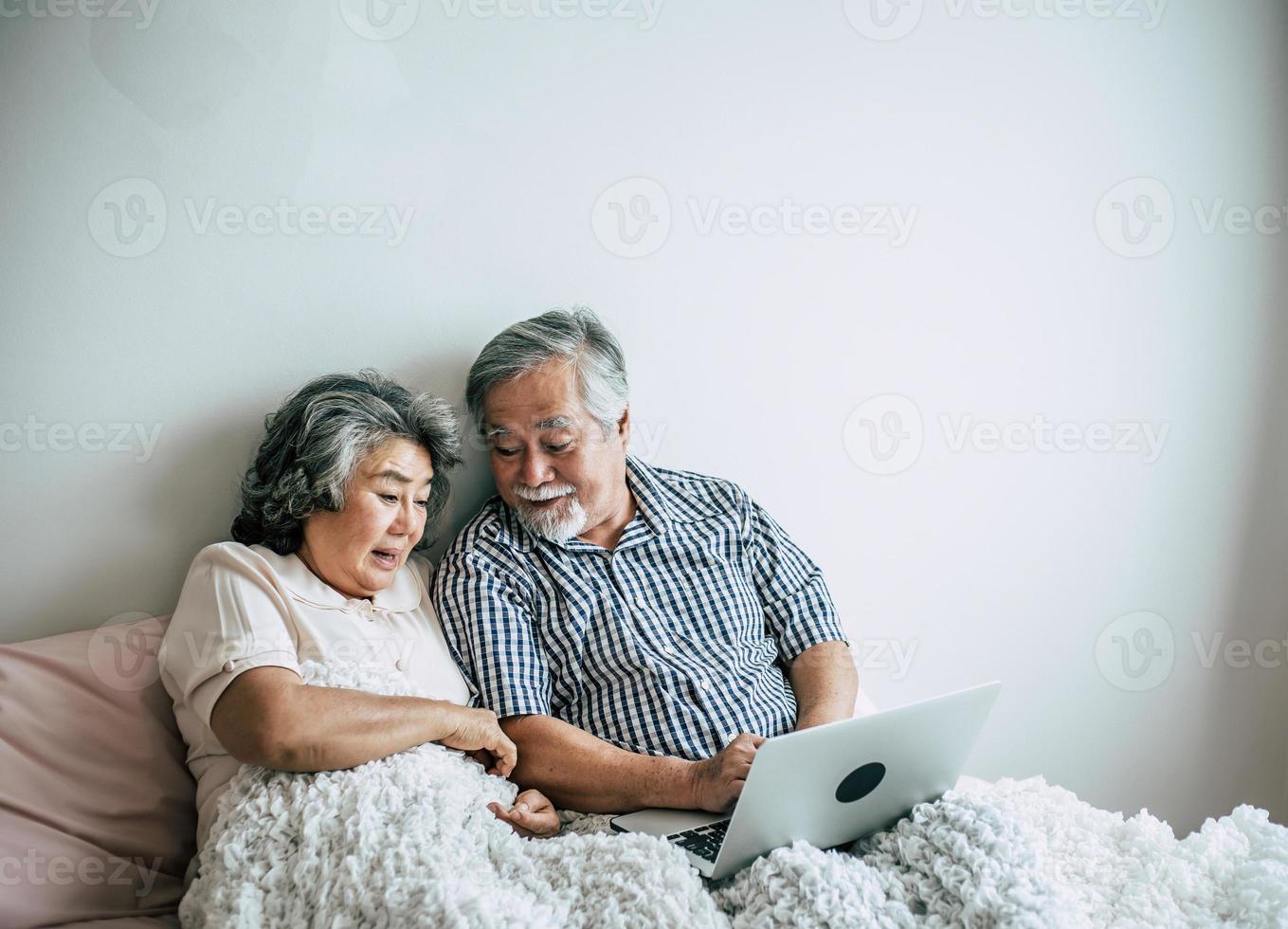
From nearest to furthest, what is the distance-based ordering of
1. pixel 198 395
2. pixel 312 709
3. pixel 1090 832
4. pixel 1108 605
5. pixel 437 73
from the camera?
pixel 312 709 → pixel 1090 832 → pixel 198 395 → pixel 437 73 → pixel 1108 605

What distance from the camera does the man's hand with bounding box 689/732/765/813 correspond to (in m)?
1.52

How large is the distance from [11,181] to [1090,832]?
2194 millimetres

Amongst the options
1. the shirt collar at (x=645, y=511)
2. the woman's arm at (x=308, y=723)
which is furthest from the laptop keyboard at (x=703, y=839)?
the shirt collar at (x=645, y=511)

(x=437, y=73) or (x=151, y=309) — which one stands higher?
(x=437, y=73)

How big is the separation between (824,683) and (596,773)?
0.54 m

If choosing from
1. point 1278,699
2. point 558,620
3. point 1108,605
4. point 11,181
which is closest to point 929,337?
point 1108,605

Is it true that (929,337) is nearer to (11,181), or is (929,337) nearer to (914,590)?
(914,590)

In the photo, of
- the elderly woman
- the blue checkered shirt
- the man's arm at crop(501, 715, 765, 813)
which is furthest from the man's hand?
the elderly woman

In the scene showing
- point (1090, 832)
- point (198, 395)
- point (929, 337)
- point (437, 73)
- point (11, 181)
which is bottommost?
point (1090, 832)

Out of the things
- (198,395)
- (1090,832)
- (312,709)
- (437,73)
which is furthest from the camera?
(437,73)

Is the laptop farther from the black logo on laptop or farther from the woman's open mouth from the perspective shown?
the woman's open mouth

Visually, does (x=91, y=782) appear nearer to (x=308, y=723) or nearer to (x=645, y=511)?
(x=308, y=723)

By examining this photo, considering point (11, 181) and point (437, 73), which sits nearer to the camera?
point (11, 181)

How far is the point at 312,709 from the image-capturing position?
1388 millimetres
